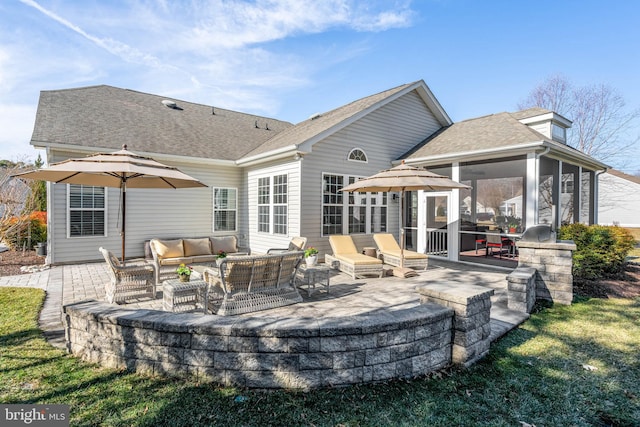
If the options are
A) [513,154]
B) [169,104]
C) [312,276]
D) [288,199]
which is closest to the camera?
[312,276]

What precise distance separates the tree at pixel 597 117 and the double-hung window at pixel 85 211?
27892 mm

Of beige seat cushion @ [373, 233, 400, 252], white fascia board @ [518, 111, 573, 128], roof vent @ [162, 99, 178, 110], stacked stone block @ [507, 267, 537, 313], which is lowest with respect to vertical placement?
stacked stone block @ [507, 267, 537, 313]

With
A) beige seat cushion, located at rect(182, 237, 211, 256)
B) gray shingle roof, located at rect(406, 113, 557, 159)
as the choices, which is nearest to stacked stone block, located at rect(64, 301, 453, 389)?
beige seat cushion, located at rect(182, 237, 211, 256)

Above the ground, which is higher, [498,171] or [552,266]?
[498,171]

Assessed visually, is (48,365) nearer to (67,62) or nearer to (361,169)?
(361,169)

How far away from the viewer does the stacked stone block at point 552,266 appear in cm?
540

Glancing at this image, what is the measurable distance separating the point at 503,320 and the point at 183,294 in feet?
15.7

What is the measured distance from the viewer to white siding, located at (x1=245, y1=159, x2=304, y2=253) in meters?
8.66

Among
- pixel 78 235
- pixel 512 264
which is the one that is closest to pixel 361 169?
pixel 512 264

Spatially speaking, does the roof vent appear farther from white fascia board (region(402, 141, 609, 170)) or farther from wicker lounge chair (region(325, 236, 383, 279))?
white fascia board (region(402, 141, 609, 170))

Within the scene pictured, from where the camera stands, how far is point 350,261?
716 cm

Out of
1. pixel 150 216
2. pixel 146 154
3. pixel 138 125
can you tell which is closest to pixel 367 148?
pixel 146 154

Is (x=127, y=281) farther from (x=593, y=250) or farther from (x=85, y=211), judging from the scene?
(x=593, y=250)

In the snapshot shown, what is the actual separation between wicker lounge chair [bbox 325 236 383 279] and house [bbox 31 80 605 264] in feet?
3.62
